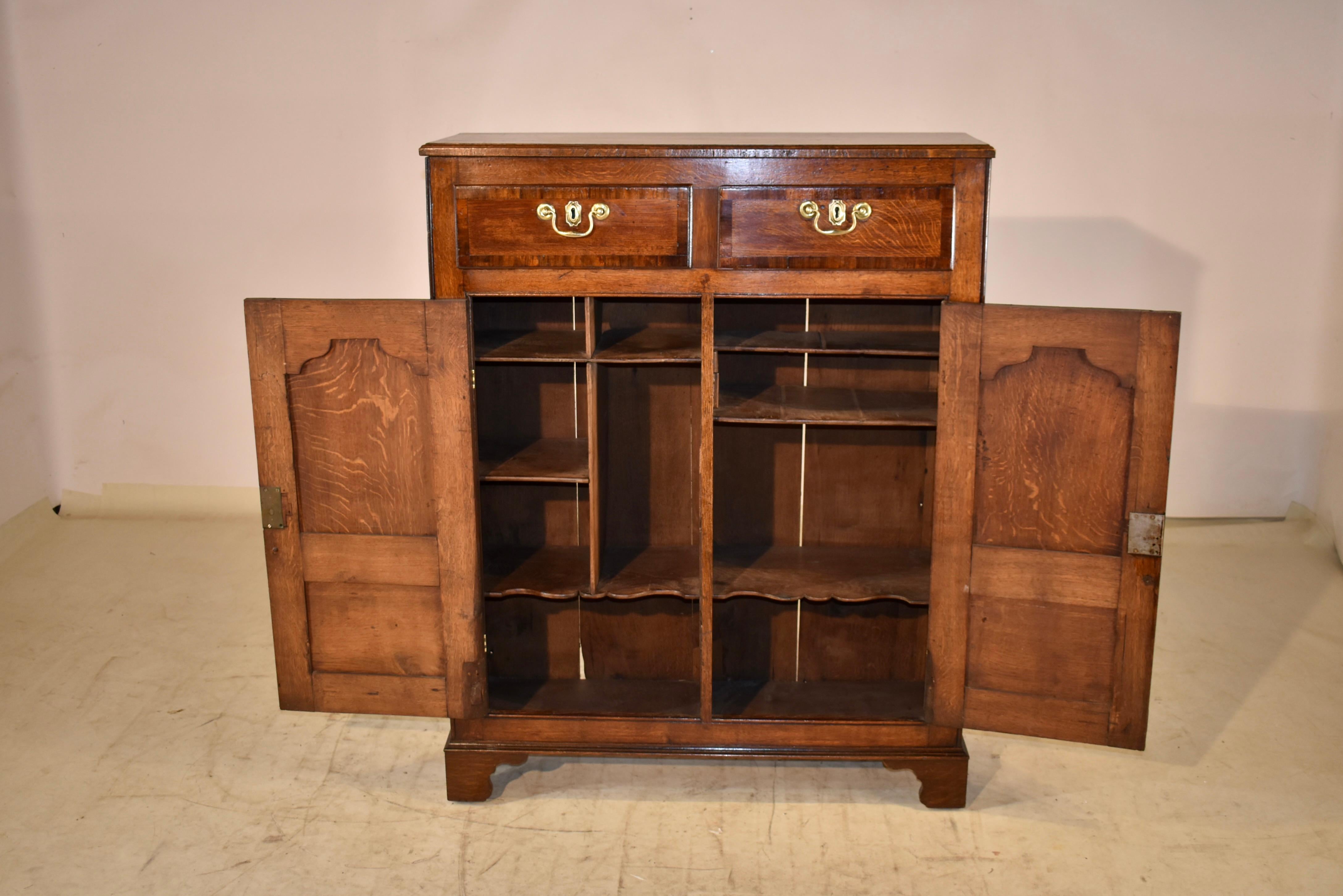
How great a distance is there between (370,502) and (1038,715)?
1556 mm

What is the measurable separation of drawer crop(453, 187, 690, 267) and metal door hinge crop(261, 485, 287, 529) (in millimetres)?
651

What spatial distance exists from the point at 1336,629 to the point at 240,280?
401cm

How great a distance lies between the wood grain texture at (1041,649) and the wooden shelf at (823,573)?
171mm

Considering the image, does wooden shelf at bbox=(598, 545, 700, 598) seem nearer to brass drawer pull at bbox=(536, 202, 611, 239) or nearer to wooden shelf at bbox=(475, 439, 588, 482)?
wooden shelf at bbox=(475, 439, 588, 482)

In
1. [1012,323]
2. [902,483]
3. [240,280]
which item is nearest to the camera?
[1012,323]

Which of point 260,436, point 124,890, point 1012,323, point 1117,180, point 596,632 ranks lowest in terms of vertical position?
point 124,890

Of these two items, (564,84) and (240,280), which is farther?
(240,280)

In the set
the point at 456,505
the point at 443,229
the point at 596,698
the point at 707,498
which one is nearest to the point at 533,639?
the point at 596,698

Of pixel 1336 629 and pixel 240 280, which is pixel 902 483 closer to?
pixel 1336 629

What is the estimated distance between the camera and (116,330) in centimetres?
434

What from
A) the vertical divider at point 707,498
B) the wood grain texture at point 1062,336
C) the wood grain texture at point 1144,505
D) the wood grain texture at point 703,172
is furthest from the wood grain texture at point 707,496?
the wood grain texture at point 1144,505

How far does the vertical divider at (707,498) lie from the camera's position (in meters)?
2.39

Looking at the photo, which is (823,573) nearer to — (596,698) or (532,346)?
(596,698)

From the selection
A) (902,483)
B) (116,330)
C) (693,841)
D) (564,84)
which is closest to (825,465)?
(902,483)
